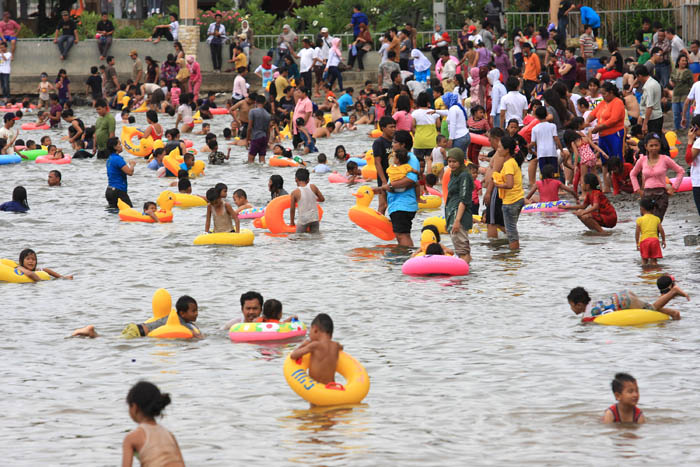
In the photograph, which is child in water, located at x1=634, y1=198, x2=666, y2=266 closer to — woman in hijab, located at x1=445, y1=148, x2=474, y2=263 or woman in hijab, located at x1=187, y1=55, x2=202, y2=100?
woman in hijab, located at x1=445, y1=148, x2=474, y2=263

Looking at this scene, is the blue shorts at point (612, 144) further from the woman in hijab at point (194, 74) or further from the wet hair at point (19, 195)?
the woman in hijab at point (194, 74)

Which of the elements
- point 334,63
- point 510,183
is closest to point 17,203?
point 510,183

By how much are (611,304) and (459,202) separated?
3.05 metres

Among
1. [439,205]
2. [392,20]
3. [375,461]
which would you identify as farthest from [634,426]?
[392,20]

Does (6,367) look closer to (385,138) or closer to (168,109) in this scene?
(385,138)

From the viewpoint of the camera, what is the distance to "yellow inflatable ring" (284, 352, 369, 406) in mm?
8617

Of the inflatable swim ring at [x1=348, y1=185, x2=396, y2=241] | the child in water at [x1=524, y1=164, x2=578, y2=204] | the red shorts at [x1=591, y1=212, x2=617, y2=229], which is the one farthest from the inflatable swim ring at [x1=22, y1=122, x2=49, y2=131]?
the red shorts at [x1=591, y1=212, x2=617, y2=229]

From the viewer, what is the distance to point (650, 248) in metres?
13.2

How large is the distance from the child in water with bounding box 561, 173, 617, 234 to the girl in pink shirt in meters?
1.16

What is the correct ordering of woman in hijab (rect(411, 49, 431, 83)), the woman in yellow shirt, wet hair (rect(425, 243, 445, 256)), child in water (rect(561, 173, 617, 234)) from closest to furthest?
wet hair (rect(425, 243, 445, 256)), the woman in yellow shirt, child in water (rect(561, 173, 617, 234)), woman in hijab (rect(411, 49, 431, 83))

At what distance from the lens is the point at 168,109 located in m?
33.4

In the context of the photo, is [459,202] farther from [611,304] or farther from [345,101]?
[345,101]

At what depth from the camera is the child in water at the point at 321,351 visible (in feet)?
28.2

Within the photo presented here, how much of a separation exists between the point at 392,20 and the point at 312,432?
3078 centimetres
